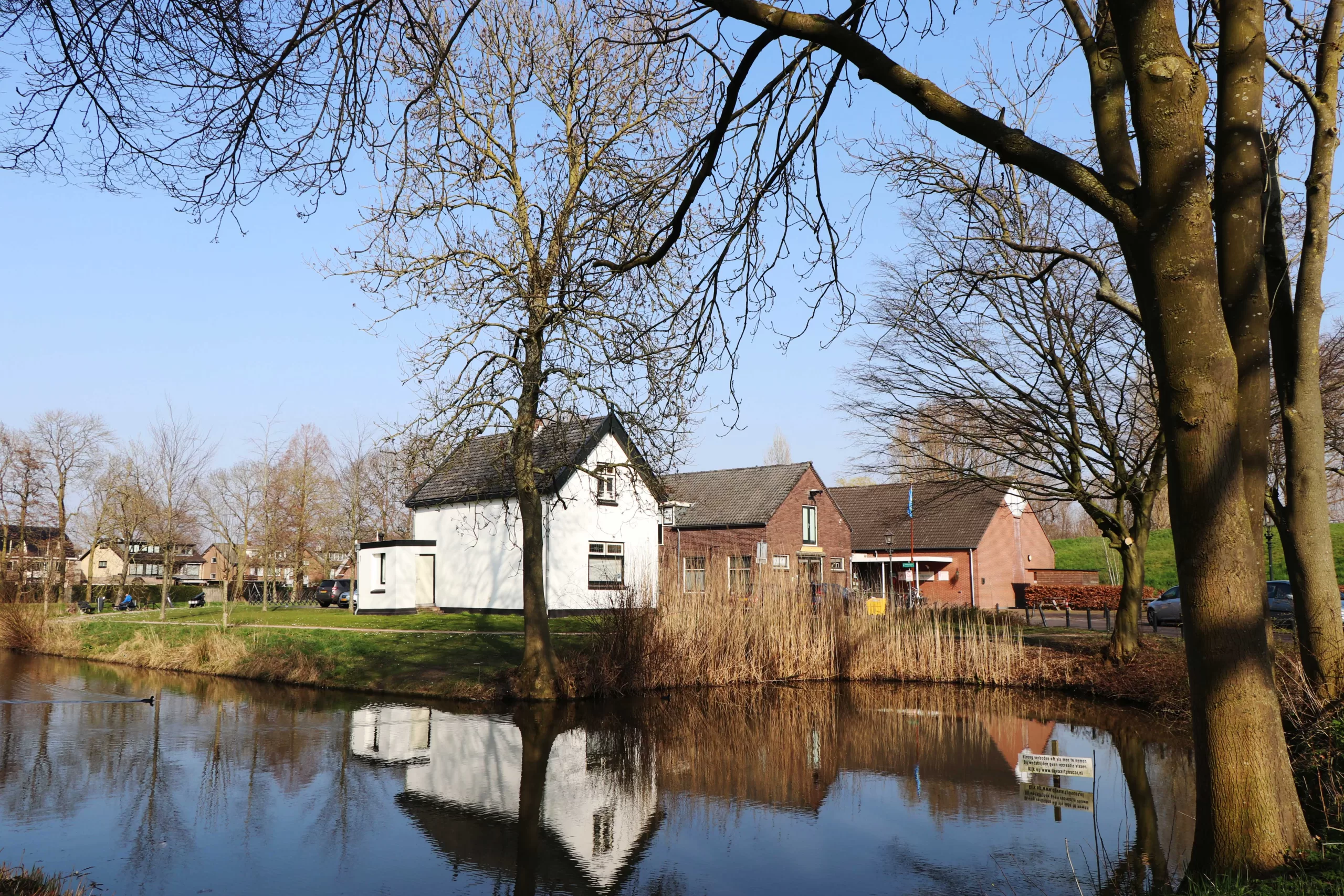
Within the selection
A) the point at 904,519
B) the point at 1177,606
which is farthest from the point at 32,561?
the point at 1177,606

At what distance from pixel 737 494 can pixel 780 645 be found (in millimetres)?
23275

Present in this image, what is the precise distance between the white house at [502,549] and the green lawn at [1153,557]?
73.8 ft

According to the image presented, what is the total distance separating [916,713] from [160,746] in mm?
11410

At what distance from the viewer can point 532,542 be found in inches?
686

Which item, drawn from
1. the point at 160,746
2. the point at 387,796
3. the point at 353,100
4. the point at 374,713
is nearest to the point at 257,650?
the point at 374,713

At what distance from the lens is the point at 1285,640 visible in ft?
48.0

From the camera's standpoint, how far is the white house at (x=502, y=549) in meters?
30.5

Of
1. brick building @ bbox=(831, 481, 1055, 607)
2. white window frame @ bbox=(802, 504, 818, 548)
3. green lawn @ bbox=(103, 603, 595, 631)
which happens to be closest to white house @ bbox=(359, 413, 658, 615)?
green lawn @ bbox=(103, 603, 595, 631)

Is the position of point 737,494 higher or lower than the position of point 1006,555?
higher

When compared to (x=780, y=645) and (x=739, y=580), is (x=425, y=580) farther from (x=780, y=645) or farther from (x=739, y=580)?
(x=780, y=645)

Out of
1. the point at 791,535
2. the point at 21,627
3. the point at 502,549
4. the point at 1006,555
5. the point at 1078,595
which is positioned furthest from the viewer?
the point at 1006,555

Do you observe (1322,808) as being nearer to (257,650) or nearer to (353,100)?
(353,100)

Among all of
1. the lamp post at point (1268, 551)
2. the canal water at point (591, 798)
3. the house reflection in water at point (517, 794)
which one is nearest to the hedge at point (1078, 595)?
the lamp post at point (1268, 551)

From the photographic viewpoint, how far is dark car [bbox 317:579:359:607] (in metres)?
46.7
